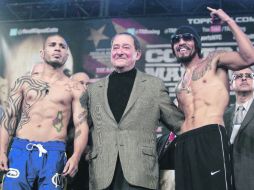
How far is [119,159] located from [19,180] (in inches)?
27.5

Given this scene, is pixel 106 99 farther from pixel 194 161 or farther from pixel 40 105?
pixel 194 161

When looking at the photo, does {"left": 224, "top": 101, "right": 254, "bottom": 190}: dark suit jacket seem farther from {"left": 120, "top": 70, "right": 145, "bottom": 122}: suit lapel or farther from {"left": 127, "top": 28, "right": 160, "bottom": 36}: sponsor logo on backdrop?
{"left": 127, "top": 28, "right": 160, "bottom": 36}: sponsor logo on backdrop

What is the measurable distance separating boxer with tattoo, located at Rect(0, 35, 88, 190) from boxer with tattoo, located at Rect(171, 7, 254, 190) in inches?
29.8

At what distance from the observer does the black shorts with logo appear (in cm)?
282

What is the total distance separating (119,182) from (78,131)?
531 mm

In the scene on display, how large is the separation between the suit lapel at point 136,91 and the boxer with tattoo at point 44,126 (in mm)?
386

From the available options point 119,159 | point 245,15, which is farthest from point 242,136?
point 245,15

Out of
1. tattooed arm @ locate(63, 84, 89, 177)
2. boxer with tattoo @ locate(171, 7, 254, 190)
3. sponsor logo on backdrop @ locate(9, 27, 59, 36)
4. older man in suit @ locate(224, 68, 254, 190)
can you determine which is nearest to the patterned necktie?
older man in suit @ locate(224, 68, 254, 190)

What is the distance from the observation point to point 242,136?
11.2ft

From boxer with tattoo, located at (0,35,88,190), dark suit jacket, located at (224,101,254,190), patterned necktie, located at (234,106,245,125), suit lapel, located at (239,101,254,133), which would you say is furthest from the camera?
patterned necktie, located at (234,106,245,125)

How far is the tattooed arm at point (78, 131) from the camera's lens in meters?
2.95

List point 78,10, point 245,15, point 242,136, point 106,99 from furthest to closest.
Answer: point 78,10 → point 245,15 → point 242,136 → point 106,99

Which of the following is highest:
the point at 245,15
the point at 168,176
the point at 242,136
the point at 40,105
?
the point at 245,15

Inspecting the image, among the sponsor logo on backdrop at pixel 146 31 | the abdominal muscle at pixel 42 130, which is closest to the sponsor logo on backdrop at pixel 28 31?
the sponsor logo on backdrop at pixel 146 31
